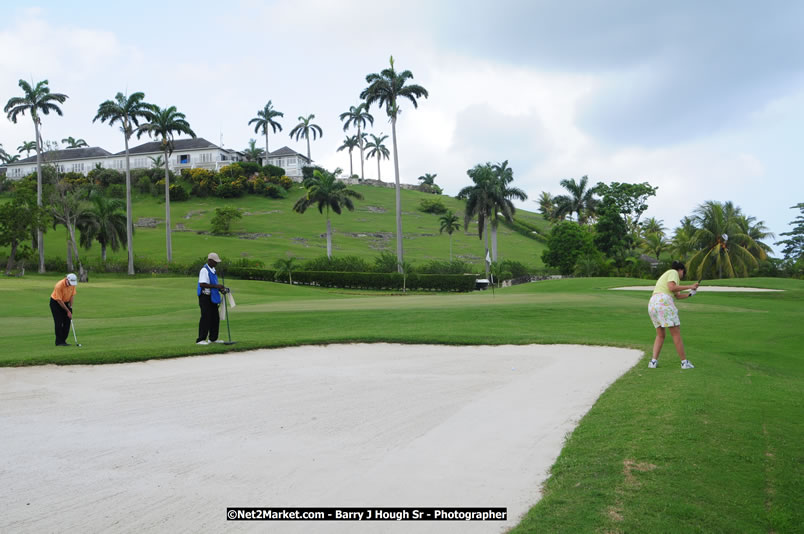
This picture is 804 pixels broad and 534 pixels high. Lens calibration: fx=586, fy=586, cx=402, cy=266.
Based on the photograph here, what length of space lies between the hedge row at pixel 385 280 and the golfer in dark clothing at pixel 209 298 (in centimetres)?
4188

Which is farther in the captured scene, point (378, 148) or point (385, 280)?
point (378, 148)

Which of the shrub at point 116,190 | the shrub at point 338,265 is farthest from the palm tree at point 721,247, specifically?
the shrub at point 116,190

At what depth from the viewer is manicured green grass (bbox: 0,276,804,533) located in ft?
16.6

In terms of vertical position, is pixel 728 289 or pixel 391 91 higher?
pixel 391 91

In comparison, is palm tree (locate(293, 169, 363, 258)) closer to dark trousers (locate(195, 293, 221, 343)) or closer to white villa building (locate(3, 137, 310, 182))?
dark trousers (locate(195, 293, 221, 343))

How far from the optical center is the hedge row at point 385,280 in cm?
5703

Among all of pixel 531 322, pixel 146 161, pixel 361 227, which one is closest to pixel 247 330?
pixel 531 322

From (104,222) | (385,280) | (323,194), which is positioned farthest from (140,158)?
(385,280)

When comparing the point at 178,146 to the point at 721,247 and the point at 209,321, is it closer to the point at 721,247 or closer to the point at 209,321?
the point at 721,247

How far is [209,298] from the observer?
581 inches

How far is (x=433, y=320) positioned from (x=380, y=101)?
171 ft

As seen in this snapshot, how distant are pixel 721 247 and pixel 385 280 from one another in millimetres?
35752

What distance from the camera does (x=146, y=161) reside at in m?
140

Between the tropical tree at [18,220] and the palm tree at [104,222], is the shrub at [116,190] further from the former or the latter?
the tropical tree at [18,220]
